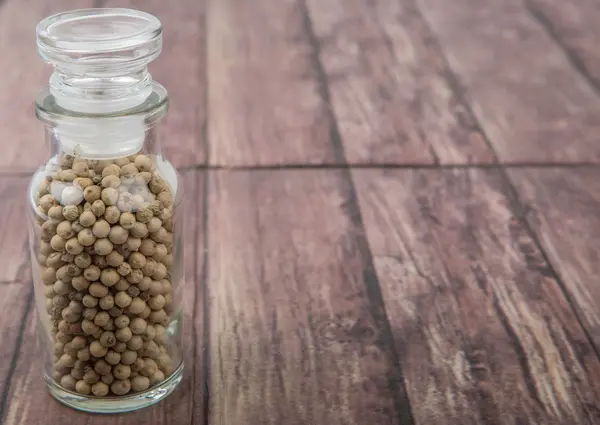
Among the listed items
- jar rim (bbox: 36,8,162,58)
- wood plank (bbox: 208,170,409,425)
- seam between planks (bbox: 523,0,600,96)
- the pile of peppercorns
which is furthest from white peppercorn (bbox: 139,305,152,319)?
seam between planks (bbox: 523,0,600,96)

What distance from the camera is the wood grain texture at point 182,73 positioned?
1332 mm

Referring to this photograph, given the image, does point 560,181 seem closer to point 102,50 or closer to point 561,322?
point 561,322

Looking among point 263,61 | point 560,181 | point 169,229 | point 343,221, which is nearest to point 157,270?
point 169,229

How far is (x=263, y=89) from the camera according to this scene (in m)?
1.53

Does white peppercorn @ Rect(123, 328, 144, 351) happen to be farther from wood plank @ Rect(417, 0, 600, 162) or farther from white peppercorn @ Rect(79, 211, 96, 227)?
wood plank @ Rect(417, 0, 600, 162)

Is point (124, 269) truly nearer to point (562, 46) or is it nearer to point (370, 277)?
point (370, 277)

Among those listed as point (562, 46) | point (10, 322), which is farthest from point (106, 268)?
point (562, 46)

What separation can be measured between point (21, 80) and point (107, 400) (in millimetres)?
870

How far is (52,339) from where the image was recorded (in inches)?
31.1

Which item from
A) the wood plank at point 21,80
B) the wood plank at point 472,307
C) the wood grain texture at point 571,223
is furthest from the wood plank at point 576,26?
the wood plank at point 21,80

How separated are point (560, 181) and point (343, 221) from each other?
0.33 metres

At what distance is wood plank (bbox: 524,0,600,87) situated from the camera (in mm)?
1679

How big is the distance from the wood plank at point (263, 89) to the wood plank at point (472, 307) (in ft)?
0.46

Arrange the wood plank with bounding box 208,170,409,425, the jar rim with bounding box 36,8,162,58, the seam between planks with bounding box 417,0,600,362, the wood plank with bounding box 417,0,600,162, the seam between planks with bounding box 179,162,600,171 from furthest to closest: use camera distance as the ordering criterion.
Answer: the wood plank with bounding box 417,0,600,162, the seam between planks with bounding box 179,162,600,171, the seam between planks with bounding box 417,0,600,362, the wood plank with bounding box 208,170,409,425, the jar rim with bounding box 36,8,162,58
